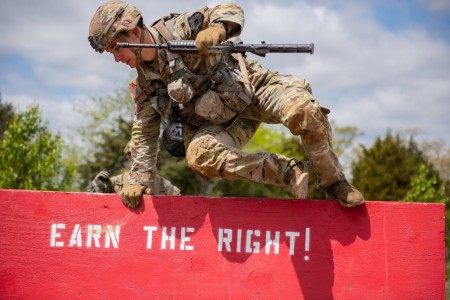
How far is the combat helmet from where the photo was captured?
4.26 metres

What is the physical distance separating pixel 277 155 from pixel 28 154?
10.1 m

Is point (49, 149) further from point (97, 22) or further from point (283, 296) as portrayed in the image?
point (283, 296)

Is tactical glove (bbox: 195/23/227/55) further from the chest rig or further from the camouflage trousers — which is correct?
the camouflage trousers

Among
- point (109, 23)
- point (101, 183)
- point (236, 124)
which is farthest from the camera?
point (101, 183)

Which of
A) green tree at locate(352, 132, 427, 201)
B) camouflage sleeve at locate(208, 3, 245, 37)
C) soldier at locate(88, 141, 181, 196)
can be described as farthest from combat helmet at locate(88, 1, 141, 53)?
green tree at locate(352, 132, 427, 201)

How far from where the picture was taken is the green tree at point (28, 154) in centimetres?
1258

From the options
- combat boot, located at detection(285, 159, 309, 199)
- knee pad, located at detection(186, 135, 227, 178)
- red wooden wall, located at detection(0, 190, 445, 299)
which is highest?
knee pad, located at detection(186, 135, 227, 178)

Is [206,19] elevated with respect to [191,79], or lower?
elevated

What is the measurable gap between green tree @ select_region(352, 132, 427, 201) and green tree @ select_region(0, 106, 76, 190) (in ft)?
46.8

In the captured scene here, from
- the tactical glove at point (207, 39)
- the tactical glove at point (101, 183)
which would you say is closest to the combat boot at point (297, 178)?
the tactical glove at point (207, 39)

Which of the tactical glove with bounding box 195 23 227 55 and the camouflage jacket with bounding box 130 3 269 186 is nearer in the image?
the tactical glove with bounding box 195 23 227 55

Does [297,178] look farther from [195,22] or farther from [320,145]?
[195,22]

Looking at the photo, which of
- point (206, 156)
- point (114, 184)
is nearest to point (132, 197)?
point (206, 156)

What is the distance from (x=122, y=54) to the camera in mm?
4320
